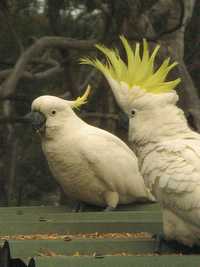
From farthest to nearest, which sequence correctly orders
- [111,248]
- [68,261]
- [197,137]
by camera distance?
[197,137]
[111,248]
[68,261]

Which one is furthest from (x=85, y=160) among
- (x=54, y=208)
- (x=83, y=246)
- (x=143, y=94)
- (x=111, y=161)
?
(x=83, y=246)

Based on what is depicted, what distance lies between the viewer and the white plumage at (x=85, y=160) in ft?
17.4

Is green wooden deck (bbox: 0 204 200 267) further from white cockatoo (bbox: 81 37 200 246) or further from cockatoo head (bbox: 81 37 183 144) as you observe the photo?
cockatoo head (bbox: 81 37 183 144)

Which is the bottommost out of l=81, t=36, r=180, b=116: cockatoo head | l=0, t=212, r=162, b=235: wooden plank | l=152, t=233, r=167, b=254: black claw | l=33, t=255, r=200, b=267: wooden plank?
l=0, t=212, r=162, b=235: wooden plank

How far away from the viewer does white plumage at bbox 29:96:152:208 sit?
17.4 ft

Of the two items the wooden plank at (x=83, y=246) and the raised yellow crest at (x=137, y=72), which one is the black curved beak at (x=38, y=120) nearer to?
the raised yellow crest at (x=137, y=72)

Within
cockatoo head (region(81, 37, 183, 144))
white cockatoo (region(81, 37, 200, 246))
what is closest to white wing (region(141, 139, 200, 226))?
A: white cockatoo (region(81, 37, 200, 246))

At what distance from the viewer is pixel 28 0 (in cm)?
1296

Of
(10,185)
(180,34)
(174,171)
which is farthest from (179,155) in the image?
(10,185)

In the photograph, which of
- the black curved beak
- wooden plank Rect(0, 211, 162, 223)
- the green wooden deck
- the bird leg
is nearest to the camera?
the green wooden deck

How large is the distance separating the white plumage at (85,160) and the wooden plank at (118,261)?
1.90 m

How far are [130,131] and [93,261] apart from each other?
1002 mm

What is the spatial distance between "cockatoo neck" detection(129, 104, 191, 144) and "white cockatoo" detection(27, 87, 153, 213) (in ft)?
4.30

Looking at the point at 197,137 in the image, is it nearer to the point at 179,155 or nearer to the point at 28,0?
the point at 179,155
